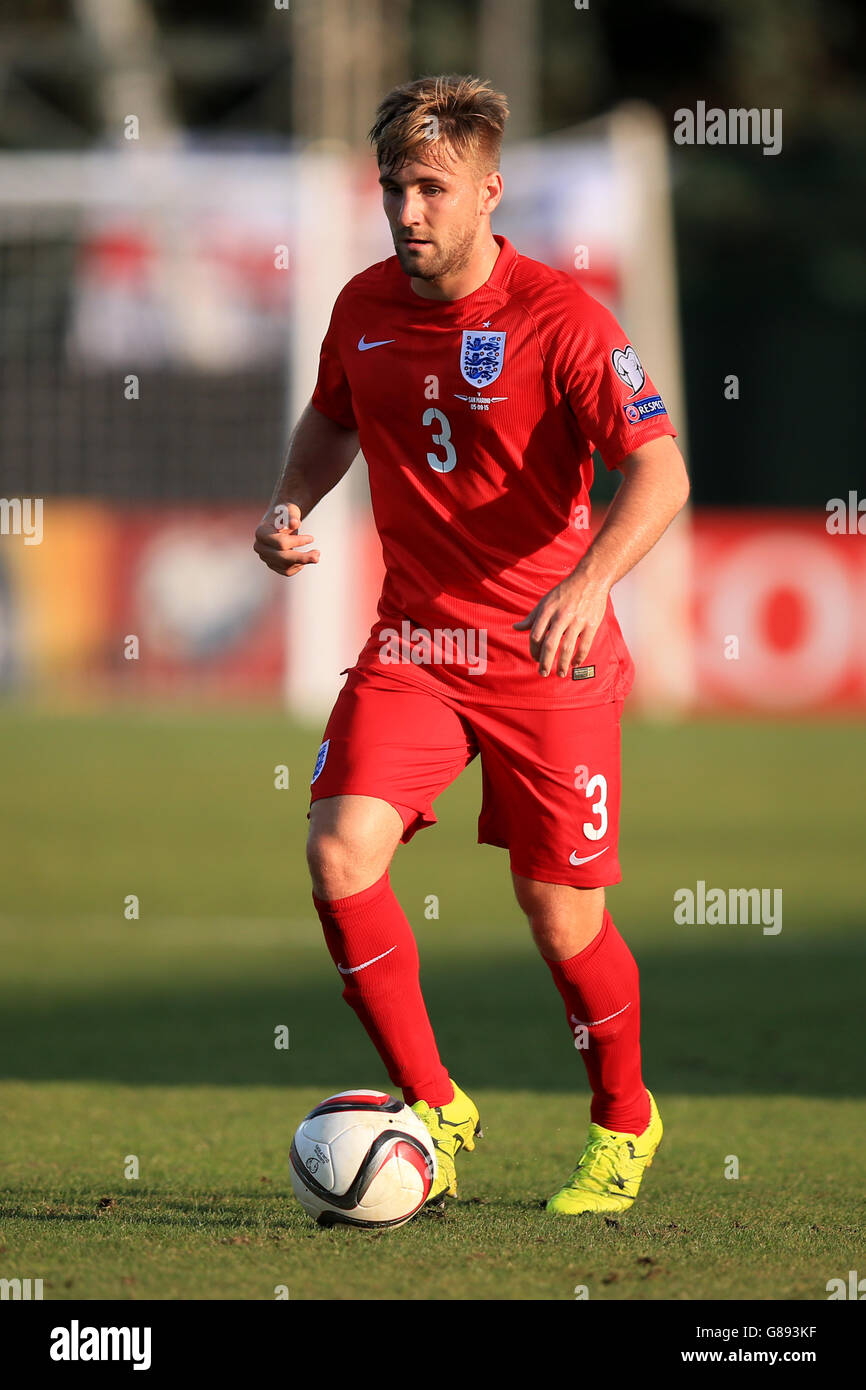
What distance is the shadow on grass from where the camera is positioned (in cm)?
595

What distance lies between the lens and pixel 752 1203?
4.34 metres

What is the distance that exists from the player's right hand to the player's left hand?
0.66 metres

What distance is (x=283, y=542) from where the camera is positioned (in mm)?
4379

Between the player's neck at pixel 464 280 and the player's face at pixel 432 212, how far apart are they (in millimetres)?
62

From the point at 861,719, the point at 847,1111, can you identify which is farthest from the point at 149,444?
the point at 847,1111

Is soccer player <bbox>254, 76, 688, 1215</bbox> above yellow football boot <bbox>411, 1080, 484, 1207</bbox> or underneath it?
above

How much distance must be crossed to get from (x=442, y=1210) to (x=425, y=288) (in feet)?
6.69

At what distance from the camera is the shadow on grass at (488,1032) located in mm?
5953

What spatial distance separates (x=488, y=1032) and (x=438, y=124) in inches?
138

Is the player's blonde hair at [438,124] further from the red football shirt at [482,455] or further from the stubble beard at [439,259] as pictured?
the red football shirt at [482,455]

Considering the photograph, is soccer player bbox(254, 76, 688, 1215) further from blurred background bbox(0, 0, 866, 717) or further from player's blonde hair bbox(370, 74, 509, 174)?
blurred background bbox(0, 0, 866, 717)
